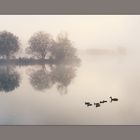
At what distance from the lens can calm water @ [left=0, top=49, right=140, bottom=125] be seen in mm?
4090

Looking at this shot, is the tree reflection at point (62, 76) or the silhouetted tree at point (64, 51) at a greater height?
the silhouetted tree at point (64, 51)

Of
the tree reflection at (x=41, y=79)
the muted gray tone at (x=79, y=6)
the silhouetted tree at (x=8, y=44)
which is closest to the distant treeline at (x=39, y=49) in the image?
the silhouetted tree at (x=8, y=44)

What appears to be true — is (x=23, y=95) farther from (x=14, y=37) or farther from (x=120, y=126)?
(x=120, y=126)

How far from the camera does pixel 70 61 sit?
412 cm

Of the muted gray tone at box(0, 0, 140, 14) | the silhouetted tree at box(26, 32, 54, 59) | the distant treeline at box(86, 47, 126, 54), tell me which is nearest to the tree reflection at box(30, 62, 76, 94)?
the silhouetted tree at box(26, 32, 54, 59)

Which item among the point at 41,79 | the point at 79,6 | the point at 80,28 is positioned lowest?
the point at 41,79

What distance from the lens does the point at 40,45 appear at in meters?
4.13

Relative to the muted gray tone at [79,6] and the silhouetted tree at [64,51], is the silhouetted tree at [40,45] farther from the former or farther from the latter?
the muted gray tone at [79,6]

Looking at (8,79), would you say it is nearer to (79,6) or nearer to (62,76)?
(62,76)

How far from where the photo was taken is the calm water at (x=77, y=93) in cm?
409

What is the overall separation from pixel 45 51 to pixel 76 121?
2.38 ft

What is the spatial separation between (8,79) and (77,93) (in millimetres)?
670

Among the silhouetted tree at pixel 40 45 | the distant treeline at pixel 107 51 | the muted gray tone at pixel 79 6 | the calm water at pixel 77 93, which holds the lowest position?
the calm water at pixel 77 93

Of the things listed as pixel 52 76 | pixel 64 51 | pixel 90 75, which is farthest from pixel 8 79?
pixel 90 75
